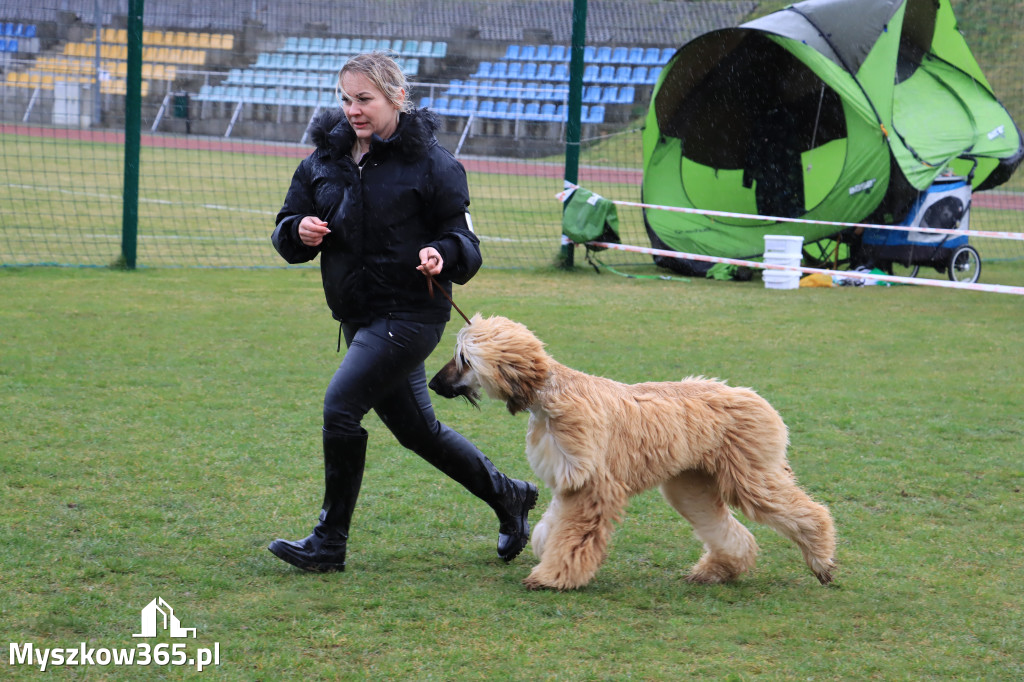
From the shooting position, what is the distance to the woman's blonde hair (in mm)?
3768

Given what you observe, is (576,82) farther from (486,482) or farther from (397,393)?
(397,393)

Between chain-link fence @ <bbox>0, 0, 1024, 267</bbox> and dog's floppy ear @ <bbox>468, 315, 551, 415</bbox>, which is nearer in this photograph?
dog's floppy ear @ <bbox>468, 315, 551, 415</bbox>

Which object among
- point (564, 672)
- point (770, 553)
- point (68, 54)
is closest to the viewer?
point (564, 672)

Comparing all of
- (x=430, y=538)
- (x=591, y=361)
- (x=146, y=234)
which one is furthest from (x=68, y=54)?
(x=430, y=538)

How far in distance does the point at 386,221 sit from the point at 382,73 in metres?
0.52

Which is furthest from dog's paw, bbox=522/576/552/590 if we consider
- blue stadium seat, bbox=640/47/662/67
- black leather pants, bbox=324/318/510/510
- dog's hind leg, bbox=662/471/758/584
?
blue stadium seat, bbox=640/47/662/67

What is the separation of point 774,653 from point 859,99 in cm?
975

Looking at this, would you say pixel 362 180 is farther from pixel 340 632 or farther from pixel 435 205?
pixel 340 632

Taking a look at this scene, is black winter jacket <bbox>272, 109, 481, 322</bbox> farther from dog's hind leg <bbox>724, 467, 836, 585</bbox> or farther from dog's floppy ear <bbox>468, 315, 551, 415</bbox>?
dog's hind leg <bbox>724, 467, 836, 585</bbox>

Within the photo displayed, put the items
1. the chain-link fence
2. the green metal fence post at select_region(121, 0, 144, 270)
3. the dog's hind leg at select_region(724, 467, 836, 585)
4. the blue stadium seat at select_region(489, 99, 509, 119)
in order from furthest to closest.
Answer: the blue stadium seat at select_region(489, 99, 509, 119) → the chain-link fence → the green metal fence post at select_region(121, 0, 144, 270) → the dog's hind leg at select_region(724, 467, 836, 585)

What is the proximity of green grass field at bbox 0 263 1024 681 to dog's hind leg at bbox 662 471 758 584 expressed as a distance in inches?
3.3

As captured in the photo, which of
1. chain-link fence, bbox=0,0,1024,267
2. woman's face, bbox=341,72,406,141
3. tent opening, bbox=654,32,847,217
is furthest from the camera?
chain-link fence, bbox=0,0,1024,267

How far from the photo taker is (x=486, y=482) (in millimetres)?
4195

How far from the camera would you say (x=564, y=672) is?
3168mm
